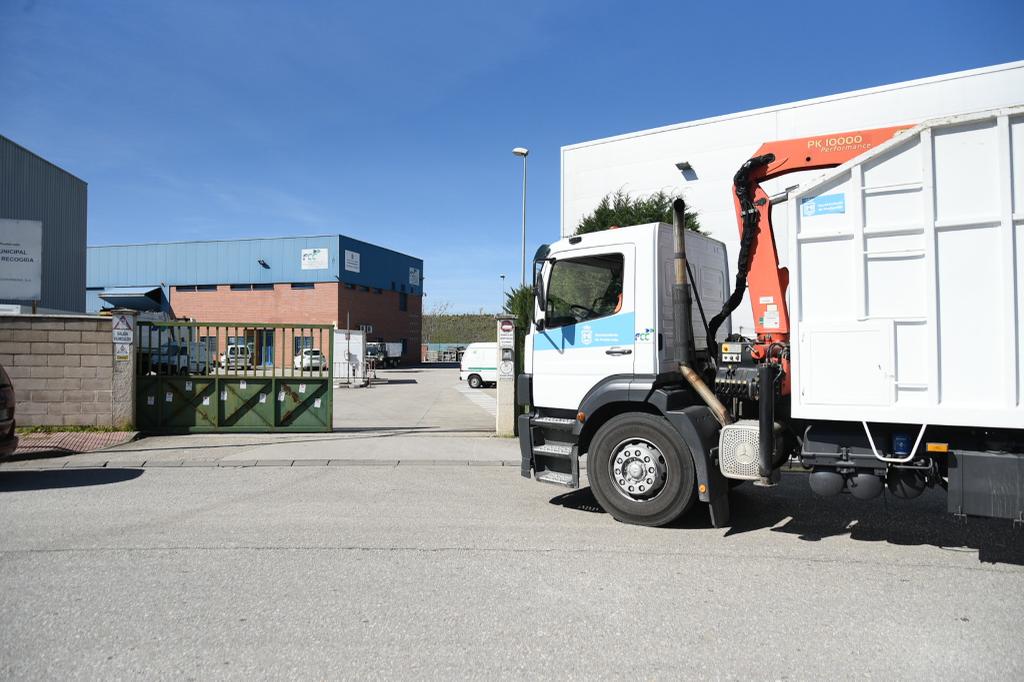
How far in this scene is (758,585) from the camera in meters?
4.43

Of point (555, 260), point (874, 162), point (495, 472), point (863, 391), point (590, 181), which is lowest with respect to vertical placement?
point (495, 472)

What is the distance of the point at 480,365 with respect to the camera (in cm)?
3022

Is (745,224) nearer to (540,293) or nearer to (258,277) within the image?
(540,293)

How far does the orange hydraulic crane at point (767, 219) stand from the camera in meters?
6.10

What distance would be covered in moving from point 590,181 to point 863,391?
2028 cm

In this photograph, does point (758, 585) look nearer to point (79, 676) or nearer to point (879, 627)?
point (879, 627)

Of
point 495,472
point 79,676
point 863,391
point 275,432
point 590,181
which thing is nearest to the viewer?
point 79,676

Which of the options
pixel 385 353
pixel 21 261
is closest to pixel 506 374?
pixel 21 261

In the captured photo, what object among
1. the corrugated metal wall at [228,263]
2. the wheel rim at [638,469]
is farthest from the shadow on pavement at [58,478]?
the corrugated metal wall at [228,263]

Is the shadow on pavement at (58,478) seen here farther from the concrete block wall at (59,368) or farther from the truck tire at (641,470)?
the truck tire at (641,470)

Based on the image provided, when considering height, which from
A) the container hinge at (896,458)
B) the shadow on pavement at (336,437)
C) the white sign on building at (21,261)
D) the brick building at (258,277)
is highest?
the brick building at (258,277)

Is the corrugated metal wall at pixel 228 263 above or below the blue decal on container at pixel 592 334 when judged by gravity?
above

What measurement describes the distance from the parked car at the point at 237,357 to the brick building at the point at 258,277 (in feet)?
117

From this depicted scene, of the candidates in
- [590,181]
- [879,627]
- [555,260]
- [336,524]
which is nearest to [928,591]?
[879,627]
